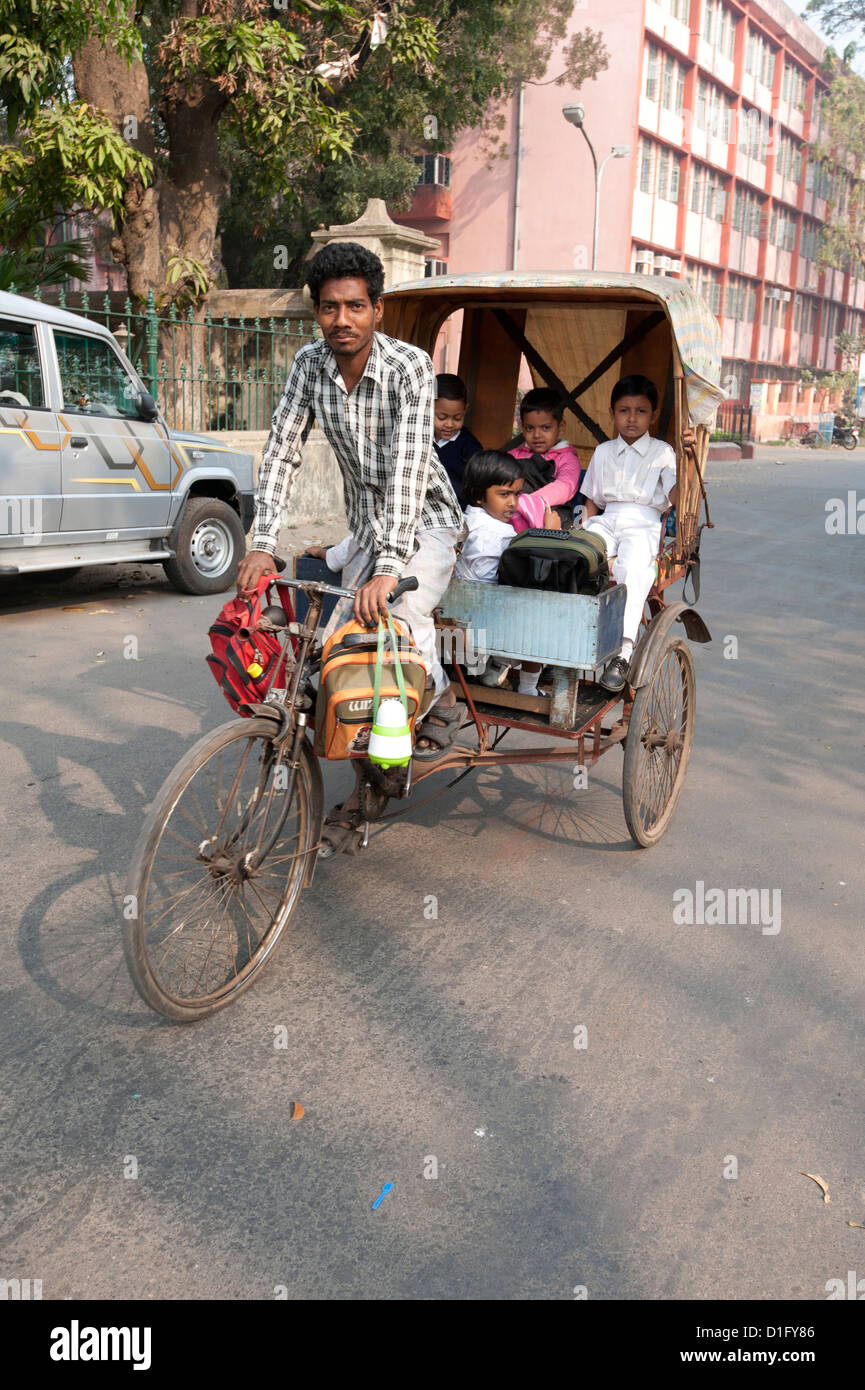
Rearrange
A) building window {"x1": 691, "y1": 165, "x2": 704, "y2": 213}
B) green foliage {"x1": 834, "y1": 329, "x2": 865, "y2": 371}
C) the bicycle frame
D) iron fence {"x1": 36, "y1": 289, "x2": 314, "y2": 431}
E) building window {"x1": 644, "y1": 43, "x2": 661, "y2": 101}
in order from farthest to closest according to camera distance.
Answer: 1. green foliage {"x1": 834, "y1": 329, "x2": 865, "y2": 371}
2. building window {"x1": 691, "y1": 165, "x2": 704, "y2": 213}
3. building window {"x1": 644, "y1": 43, "x2": 661, "y2": 101}
4. iron fence {"x1": 36, "y1": 289, "x2": 314, "y2": 431}
5. the bicycle frame

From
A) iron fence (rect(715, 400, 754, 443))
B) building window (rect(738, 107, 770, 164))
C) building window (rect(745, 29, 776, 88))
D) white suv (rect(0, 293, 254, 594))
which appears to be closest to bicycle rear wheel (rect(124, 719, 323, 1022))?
white suv (rect(0, 293, 254, 594))

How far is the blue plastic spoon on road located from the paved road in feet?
0.06

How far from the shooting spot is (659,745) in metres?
4.90

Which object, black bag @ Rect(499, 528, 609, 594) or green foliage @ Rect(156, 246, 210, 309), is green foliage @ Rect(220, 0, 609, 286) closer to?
green foliage @ Rect(156, 246, 210, 309)

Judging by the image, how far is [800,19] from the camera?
1956 inches

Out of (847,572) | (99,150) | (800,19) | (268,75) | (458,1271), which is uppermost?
(800,19)

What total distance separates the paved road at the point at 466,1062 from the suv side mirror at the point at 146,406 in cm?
390

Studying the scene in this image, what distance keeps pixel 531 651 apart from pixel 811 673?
425cm

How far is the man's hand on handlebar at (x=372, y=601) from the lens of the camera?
3514 millimetres

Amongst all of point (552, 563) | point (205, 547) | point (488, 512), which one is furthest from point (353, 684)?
point (205, 547)

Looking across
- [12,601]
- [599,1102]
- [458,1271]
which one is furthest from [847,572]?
[458,1271]

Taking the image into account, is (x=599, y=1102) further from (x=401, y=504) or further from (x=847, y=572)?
(x=847, y=572)

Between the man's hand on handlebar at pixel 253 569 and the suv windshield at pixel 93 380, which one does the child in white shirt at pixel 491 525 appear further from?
the suv windshield at pixel 93 380

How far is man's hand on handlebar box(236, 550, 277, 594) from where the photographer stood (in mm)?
3650
